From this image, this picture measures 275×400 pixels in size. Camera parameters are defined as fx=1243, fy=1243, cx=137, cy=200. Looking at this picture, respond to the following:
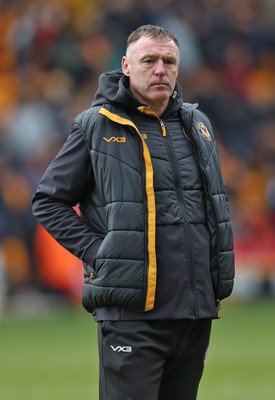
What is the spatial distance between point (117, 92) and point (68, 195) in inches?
20.9

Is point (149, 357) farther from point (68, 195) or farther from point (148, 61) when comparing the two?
point (148, 61)

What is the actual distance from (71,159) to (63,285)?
1165cm

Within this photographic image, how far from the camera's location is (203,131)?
234 inches

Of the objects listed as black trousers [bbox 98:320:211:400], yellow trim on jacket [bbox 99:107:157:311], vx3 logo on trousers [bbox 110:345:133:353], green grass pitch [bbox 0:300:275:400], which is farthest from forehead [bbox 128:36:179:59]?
green grass pitch [bbox 0:300:275:400]

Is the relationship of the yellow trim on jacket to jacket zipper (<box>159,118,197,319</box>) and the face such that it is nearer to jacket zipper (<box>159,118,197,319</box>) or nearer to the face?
jacket zipper (<box>159,118,197,319</box>)

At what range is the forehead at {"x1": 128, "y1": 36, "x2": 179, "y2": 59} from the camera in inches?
225

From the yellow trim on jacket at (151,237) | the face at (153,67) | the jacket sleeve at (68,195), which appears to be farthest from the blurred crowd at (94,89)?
the yellow trim on jacket at (151,237)

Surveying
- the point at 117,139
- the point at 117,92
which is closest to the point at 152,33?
the point at 117,92

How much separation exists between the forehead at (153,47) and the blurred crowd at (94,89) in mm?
11128

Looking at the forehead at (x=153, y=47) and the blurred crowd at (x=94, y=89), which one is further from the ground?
the blurred crowd at (x=94, y=89)

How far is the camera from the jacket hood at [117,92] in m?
5.72

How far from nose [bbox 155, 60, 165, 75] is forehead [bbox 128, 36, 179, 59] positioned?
0.04 m

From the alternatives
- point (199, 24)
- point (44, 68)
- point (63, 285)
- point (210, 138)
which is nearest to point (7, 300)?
point (63, 285)

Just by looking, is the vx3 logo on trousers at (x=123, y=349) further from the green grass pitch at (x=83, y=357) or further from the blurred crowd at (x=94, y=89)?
the blurred crowd at (x=94, y=89)
